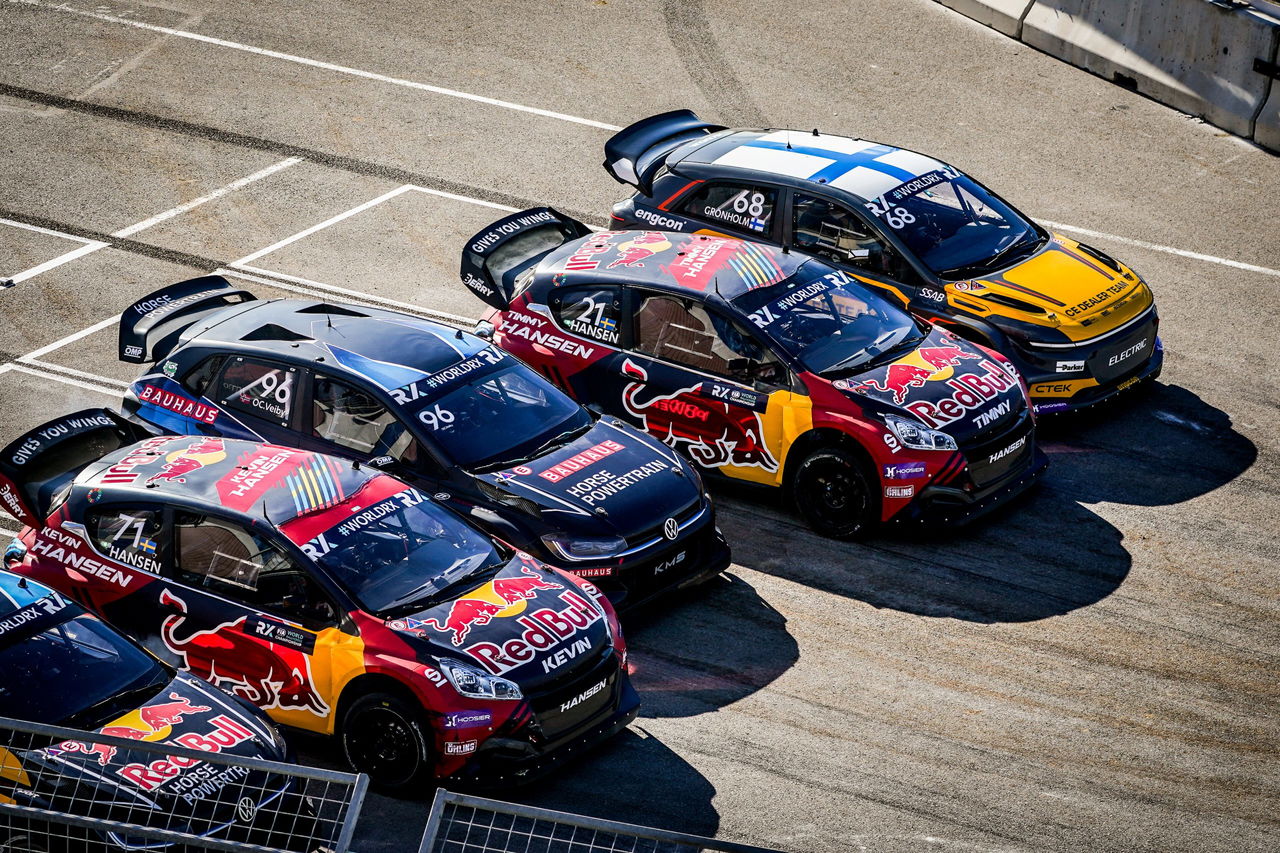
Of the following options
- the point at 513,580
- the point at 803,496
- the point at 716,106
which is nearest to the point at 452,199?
the point at 716,106

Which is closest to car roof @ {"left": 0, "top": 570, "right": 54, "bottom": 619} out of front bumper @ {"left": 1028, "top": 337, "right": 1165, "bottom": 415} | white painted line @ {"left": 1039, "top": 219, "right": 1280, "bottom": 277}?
front bumper @ {"left": 1028, "top": 337, "right": 1165, "bottom": 415}

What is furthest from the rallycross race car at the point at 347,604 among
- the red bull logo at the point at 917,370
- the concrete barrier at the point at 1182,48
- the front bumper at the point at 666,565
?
the concrete barrier at the point at 1182,48

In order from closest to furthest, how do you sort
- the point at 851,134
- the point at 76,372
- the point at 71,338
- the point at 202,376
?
the point at 202,376
the point at 76,372
the point at 71,338
the point at 851,134

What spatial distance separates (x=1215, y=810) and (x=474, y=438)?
5117mm

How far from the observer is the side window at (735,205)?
1369 cm

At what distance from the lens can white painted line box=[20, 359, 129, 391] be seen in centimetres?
1343

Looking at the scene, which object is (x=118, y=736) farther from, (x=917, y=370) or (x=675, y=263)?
(x=917, y=370)

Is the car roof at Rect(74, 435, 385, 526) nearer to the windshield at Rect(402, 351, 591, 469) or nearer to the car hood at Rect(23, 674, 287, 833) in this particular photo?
the windshield at Rect(402, 351, 591, 469)

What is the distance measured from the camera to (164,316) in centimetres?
1216

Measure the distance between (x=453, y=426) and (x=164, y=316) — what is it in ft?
9.60

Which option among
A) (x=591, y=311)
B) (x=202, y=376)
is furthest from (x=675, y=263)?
(x=202, y=376)

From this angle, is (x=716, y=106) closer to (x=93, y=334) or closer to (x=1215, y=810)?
(x=93, y=334)

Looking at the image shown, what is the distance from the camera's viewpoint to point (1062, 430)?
1305 centimetres

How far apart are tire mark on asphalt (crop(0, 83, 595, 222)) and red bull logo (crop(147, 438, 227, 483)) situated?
7.09 meters
